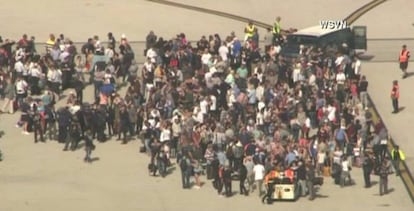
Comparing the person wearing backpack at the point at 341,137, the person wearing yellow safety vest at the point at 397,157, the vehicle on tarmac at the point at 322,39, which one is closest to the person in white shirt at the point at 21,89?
the vehicle on tarmac at the point at 322,39

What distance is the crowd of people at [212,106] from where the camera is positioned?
46.4 m

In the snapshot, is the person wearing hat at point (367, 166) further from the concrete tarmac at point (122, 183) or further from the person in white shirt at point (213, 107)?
the person in white shirt at point (213, 107)

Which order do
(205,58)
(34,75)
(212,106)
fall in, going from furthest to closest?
(205,58), (34,75), (212,106)

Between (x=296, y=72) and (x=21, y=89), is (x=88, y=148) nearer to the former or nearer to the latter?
(x=21, y=89)

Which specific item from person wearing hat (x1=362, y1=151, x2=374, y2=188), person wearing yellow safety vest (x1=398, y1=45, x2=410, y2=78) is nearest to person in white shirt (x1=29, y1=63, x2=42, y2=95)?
person wearing hat (x1=362, y1=151, x2=374, y2=188)

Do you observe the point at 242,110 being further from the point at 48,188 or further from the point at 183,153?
the point at 48,188

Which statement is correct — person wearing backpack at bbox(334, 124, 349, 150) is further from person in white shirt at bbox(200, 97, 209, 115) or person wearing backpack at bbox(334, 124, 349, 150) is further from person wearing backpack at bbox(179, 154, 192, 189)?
person wearing backpack at bbox(179, 154, 192, 189)

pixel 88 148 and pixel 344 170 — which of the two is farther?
pixel 88 148

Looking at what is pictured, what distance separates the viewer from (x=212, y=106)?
→ 50.3m

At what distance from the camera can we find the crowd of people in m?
46.4

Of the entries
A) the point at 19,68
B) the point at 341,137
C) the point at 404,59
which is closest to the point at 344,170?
the point at 341,137

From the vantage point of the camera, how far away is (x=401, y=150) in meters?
49.8

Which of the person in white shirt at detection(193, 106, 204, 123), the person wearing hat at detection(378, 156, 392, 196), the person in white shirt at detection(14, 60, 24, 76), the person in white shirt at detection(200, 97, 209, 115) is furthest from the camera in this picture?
the person in white shirt at detection(14, 60, 24, 76)

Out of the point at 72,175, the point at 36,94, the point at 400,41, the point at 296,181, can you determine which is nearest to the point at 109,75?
the point at 36,94
